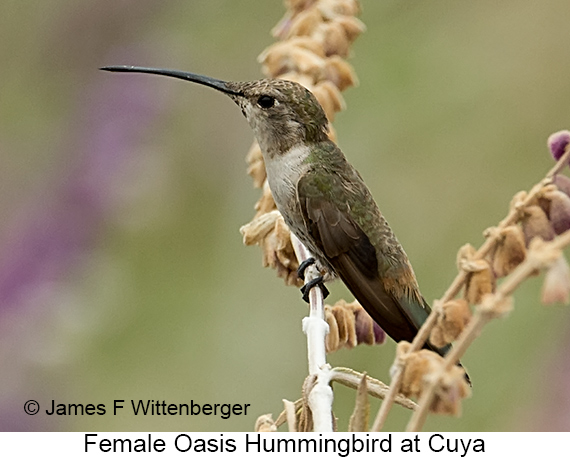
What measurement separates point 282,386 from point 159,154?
381 mm

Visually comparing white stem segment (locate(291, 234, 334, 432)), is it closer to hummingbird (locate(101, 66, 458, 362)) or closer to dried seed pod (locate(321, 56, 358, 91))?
hummingbird (locate(101, 66, 458, 362))

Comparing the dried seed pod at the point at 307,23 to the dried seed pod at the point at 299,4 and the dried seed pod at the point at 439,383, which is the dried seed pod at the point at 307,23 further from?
the dried seed pod at the point at 439,383

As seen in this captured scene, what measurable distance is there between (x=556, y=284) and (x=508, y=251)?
0.23ft

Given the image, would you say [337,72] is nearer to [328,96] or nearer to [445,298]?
[328,96]

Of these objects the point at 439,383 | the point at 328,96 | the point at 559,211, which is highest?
the point at 328,96

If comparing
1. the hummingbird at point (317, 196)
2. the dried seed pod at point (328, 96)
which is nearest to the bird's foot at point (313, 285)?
the hummingbird at point (317, 196)

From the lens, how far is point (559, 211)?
509 millimetres

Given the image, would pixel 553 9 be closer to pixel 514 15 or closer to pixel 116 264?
pixel 514 15

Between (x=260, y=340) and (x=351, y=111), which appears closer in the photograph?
(x=260, y=340)

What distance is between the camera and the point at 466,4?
148 centimetres

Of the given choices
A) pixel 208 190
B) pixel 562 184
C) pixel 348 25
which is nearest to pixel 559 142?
pixel 562 184

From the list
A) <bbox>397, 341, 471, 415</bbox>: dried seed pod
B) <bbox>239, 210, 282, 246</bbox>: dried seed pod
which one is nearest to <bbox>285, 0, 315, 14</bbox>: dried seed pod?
<bbox>239, 210, 282, 246</bbox>: dried seed pod

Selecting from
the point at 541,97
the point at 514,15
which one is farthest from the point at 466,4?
the point at 541,97
